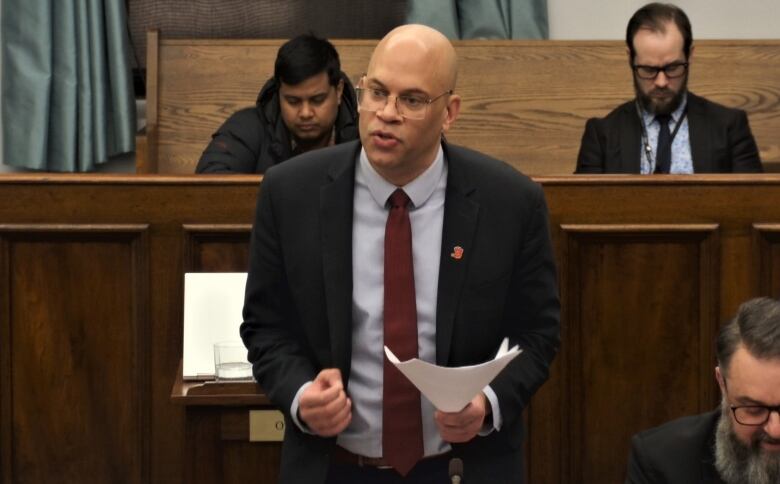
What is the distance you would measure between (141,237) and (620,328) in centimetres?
143

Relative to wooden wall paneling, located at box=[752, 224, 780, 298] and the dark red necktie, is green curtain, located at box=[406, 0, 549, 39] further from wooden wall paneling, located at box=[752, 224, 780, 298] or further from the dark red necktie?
the dark red necktie

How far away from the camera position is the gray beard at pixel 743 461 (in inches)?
103

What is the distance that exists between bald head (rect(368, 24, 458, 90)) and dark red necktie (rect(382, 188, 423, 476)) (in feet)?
0.93

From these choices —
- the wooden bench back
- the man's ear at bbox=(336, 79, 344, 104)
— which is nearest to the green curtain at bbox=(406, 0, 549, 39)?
the wooden bench back

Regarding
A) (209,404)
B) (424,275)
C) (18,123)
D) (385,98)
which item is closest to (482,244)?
(424,275)

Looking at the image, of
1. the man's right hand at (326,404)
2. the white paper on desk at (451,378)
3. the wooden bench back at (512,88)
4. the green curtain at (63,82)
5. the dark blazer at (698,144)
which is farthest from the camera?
the green curtain at (63,82)

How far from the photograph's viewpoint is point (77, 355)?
4.16m

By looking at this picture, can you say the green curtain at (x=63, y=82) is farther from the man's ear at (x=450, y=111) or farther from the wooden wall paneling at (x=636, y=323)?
the man's ear at (x=450, y=111)

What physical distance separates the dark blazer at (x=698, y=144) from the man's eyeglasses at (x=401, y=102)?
211cm

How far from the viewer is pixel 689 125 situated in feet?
15.7

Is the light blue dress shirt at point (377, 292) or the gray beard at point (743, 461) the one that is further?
the light blue dress shirt at point (377, 292)

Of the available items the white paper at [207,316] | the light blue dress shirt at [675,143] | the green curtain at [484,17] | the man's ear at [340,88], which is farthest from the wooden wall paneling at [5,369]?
the green curtain at [484,17]

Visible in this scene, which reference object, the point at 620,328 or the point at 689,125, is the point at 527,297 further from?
the point at 689,125

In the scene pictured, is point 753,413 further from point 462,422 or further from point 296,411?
point 296,411
